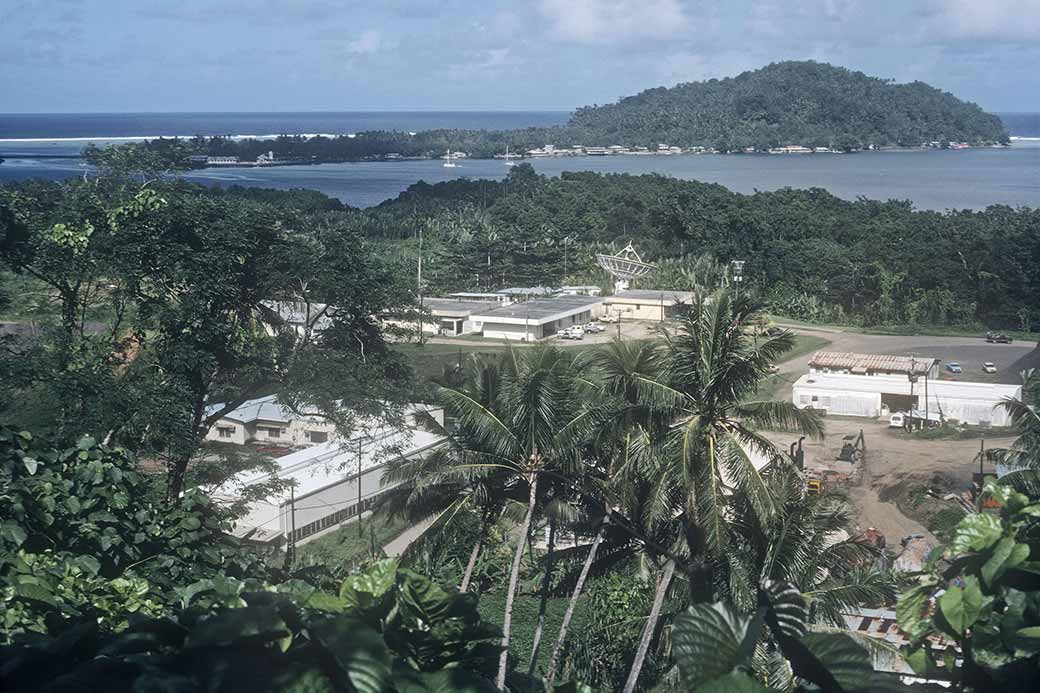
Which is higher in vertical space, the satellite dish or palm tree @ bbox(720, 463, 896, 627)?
palm tree @ bbox(720, 463, 896, 627)

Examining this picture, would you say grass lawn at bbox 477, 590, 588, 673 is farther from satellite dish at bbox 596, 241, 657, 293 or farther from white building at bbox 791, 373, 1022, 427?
satellite dish at bbox 596, 241, 657, 293

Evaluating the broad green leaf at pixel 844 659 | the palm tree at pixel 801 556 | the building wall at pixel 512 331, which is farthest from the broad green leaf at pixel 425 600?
the building wall at pixel 512 331

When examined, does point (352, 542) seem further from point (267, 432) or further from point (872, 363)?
point (872, 363)

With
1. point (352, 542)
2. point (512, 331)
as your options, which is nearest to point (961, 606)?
point (352, 542)

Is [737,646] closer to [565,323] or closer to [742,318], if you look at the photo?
[742,318]

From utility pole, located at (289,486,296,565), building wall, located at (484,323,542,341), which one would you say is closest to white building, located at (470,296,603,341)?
building wall, located at (484,323,542,341)

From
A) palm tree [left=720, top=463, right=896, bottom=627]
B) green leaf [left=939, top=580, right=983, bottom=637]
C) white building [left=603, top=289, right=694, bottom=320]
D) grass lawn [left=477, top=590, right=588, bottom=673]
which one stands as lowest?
grass lawn [left=477, top=590, right=588, bottom=673]
